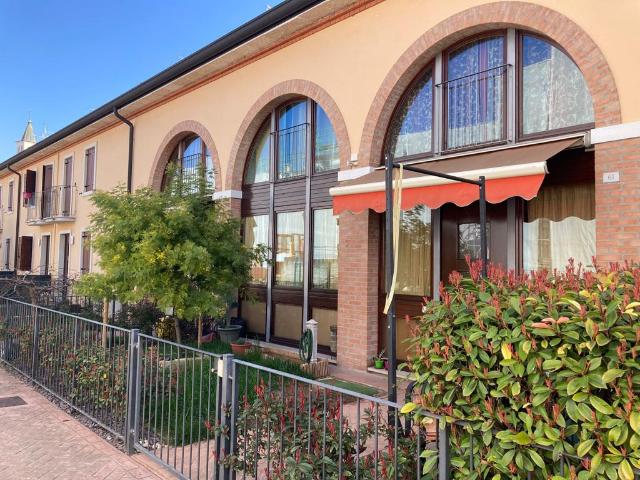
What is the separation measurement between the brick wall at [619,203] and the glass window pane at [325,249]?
478 centimetres

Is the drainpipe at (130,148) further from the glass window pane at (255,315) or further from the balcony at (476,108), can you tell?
the balcony at (476,108)

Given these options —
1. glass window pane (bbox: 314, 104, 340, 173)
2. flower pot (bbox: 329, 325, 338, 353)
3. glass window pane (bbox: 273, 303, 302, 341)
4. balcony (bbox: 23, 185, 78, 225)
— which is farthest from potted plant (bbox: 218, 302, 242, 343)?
balcony (bbox: 23, 185, 78, 225)

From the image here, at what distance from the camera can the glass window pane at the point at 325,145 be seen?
978 centimetres

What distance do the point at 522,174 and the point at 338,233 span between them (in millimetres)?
4321

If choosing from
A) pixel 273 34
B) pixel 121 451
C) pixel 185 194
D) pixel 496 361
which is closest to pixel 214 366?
pixel 121 451

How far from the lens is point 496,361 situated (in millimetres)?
2359

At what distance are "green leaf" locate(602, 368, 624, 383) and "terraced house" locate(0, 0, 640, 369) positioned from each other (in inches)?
156

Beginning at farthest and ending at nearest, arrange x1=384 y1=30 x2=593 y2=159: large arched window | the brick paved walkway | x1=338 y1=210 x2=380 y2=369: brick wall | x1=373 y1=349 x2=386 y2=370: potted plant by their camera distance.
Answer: x1=338 y1=210 x2=380 y2=369: brick wall
x1=373 y1=349 x2=386 y2=370: potted plant
x1=384 y1=30 x2=593 y2=159: large arched window
the brick paved walkway

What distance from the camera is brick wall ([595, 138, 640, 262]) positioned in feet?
18.6

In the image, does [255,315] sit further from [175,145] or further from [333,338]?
[175,145]

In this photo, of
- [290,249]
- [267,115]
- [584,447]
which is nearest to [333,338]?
[290,249]

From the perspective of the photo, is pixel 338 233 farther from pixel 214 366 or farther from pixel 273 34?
pixel 214 366

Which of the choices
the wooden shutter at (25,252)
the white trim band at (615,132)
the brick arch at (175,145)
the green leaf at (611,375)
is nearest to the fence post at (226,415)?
the green leaf at (611,375)

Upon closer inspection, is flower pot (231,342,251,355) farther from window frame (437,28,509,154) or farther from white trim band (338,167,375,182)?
window frame (437,28,509,154)
